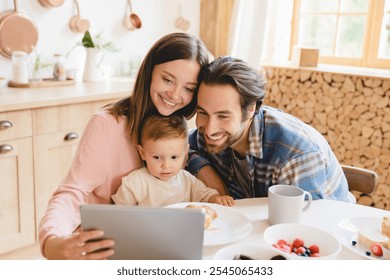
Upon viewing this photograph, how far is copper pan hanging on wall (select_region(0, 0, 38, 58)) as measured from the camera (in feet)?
8.69

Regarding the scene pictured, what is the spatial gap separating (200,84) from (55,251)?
72 cm

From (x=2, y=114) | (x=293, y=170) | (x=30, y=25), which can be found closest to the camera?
(x=293, y=170)

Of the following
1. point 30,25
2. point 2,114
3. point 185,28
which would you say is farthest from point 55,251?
point 185,28

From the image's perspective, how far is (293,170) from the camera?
4.66 feet

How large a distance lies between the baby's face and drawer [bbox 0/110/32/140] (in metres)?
0.99

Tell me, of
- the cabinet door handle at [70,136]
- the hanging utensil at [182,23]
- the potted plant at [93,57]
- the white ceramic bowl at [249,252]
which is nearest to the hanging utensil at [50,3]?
the potted plant at [93,57]

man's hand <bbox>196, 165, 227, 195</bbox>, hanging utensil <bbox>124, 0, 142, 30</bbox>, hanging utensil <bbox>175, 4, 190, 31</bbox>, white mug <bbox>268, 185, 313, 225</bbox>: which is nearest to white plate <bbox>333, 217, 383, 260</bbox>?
white mug <bbox>268, 185, 313, 225</bbox>

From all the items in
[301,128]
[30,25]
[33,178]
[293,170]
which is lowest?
[33,178]

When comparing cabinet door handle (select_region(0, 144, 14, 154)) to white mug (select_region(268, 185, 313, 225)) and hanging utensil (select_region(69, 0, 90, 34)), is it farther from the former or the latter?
white mug (select_region(268, 185, 313, 225))

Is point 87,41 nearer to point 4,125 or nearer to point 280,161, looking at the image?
point 4,125

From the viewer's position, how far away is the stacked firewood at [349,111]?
2.82 metres

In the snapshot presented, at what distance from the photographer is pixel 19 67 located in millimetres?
2629

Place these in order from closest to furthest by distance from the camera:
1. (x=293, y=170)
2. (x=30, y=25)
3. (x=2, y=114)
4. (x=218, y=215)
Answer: (x=218, y=215), (x=293, y=170), (x=2, y=114), (x=30, y=25)
